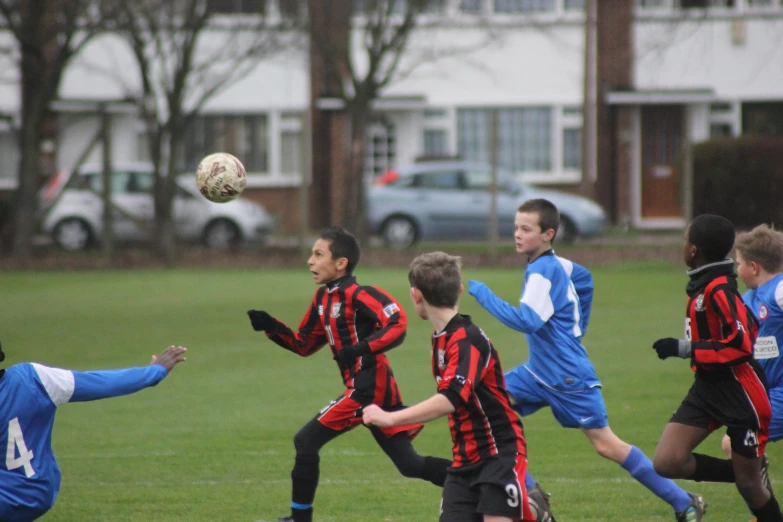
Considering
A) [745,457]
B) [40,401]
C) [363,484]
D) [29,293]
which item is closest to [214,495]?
[363,484]

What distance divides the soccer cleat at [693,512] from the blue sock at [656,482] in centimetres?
2

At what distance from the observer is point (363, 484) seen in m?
7.08

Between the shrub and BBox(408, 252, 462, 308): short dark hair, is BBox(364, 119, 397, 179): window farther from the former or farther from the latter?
BBox(408, 252, 462, 308): short dark hair

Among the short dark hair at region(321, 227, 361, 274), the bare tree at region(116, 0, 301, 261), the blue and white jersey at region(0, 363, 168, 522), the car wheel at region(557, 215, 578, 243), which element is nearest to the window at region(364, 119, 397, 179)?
the bare tree at region(116, 0, 301, 261)

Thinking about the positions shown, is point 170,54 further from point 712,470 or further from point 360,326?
point 712,470

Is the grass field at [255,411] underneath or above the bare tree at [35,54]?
underneath

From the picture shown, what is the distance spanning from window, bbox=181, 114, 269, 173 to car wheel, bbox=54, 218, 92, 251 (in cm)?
754

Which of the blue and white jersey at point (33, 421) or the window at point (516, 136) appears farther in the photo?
the window at point (516, 136)

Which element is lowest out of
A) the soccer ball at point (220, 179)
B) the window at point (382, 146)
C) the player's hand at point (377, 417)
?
the player's hand at point (377, 417)

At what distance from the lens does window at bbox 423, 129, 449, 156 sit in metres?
30.3

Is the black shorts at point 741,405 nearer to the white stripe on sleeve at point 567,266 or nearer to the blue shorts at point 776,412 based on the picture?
the blue shorts at point 776,412

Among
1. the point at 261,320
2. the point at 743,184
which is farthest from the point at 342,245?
the point at 743,184

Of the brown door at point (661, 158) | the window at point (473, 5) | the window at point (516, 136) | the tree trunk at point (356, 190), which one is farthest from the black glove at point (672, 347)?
the window at point (516, 136)

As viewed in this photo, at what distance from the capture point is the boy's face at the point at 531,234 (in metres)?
6.06
